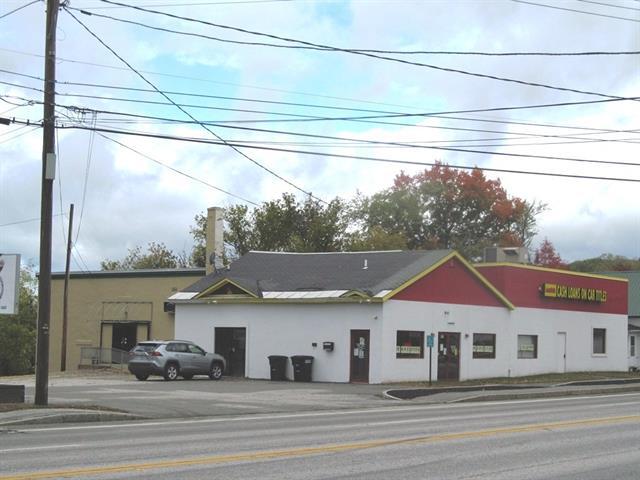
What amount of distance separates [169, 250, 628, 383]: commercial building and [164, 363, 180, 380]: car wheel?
4317mm

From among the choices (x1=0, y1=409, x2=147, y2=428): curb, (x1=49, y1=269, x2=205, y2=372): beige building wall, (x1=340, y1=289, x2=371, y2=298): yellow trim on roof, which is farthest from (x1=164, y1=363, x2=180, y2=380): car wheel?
(x1=0, y1=409, x2=147, y2=428): curb

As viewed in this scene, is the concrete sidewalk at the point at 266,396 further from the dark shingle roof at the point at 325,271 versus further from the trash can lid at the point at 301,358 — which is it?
the dark shingle roof at the point at 325,271

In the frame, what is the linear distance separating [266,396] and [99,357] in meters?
24.6

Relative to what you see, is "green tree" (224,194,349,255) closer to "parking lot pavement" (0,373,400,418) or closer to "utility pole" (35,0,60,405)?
"parking lot pavement" (0,373,400,418)

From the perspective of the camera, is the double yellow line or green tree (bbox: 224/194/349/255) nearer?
the double yellow line

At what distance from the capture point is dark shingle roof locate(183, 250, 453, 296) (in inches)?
1470

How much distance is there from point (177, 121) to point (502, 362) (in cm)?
2278

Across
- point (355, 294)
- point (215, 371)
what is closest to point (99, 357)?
point (215, 371)

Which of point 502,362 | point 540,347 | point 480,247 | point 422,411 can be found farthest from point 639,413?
point 480,247

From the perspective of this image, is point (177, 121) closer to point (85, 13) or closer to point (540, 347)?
point (85, 13)

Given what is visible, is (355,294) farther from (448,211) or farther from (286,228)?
(448,211)

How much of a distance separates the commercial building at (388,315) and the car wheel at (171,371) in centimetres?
432

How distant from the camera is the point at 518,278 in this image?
42.9 m

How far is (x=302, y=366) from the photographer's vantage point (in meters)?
36.5
